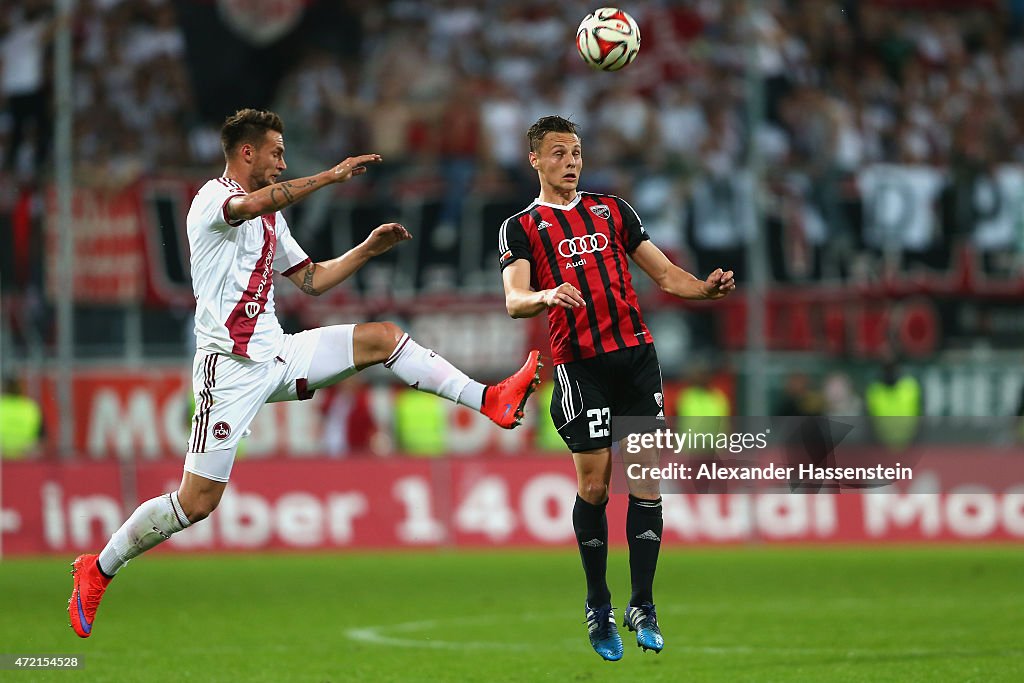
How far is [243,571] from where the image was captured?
15789 millimetres

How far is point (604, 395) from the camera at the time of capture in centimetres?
836

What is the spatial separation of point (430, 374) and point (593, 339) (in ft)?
3.01

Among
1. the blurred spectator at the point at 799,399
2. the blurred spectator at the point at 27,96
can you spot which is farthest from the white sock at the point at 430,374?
the blurred spectator at the point at 27,96

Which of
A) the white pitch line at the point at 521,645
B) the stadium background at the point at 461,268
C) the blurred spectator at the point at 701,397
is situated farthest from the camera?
the blurred spectator at the point at 701,397

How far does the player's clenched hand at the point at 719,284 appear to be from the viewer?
25.8ft

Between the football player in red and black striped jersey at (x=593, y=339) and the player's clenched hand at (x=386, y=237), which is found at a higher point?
the player's clenched hand at (x=386, y=237)

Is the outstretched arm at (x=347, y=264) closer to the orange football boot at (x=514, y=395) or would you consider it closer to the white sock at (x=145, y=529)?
the orange football boot at (x=514, y=395)

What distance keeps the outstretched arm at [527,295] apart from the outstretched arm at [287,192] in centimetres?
89

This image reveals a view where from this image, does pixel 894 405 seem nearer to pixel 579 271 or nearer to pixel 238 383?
pixel 579 271

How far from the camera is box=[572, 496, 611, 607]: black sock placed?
331 inches

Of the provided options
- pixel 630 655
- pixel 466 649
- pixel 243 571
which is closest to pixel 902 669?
pixel 630 655

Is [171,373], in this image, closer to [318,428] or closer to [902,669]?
[318,428]

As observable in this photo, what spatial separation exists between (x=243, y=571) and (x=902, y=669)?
8436mm

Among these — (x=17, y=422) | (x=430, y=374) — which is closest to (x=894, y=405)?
(x=17, y=422)
